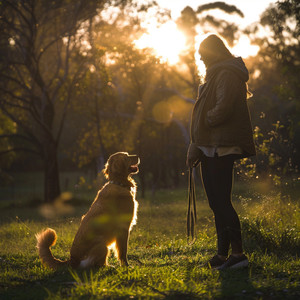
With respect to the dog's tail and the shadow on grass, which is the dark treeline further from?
the dog's tail

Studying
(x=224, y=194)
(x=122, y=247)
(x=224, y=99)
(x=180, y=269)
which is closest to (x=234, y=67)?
(x=224, y=99)

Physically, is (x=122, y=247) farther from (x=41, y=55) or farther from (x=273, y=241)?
(x=41, y=55)

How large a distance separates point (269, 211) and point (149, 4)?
475 inches

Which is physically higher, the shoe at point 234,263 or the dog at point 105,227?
the dog at point 105,227

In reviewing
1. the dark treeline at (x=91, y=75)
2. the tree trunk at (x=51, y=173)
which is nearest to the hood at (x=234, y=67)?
the dark treeline at (x=91, y=75)

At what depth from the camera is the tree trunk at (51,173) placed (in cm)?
1628

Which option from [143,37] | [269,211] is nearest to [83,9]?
[143,37]

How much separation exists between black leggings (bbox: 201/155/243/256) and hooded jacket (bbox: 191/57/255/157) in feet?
0.61

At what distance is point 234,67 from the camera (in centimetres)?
426

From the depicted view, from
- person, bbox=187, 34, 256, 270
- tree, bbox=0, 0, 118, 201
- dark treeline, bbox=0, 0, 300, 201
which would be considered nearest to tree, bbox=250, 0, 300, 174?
dark treeline, bbox=0, 0, 300, 201

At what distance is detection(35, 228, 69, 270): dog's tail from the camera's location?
4.64 meters

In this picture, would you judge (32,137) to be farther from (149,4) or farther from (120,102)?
(120,102)

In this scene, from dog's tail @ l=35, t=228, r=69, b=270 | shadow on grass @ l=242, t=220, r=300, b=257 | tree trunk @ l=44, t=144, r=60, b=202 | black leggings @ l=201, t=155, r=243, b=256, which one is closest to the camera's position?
black leggings @ l=201, t=155, r=243, b=256

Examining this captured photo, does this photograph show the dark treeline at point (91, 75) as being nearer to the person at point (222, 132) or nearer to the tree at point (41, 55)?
the tree at point (41, 55)
